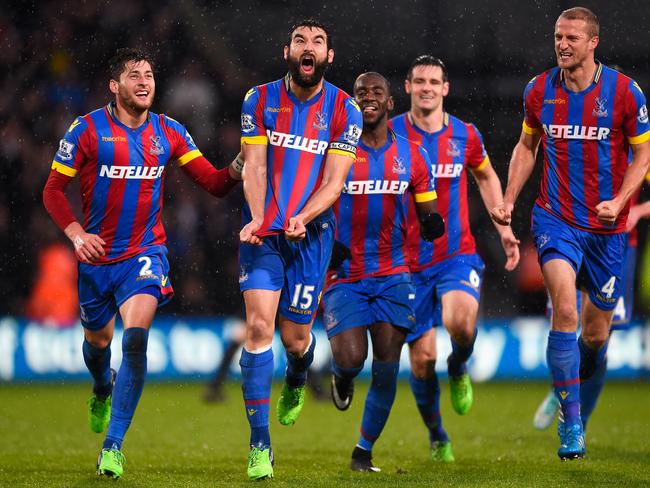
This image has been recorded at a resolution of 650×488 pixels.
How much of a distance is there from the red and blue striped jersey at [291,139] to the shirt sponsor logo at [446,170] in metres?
1.52

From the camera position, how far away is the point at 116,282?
682 centimetres

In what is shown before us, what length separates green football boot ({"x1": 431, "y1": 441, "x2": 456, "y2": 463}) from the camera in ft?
25.3

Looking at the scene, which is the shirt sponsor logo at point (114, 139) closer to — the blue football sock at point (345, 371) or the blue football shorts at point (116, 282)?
the blue football shorts at point (116, 282)

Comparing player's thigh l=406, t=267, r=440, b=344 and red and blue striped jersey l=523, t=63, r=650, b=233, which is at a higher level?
red and blue striped jersey l=523, t=63, r=650, b=233

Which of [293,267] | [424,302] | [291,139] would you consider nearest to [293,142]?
[291,139]

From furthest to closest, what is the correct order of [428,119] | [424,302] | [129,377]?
[428,119] → [424,302] → [129,377]

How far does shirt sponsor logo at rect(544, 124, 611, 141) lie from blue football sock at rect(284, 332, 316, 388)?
6.50 feet

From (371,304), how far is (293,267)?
0.87 metres

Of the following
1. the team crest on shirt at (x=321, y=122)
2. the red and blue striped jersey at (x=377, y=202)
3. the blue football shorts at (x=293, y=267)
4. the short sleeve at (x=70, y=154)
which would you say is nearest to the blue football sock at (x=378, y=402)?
the red and blue striped jersey at (x=377, y=202)

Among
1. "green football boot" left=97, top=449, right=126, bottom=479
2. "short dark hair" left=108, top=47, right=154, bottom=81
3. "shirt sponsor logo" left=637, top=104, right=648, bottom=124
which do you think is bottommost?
"green football boot" left=97, top=449, right=126, bottom=479

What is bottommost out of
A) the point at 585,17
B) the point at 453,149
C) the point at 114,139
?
Result: the point at 114,139

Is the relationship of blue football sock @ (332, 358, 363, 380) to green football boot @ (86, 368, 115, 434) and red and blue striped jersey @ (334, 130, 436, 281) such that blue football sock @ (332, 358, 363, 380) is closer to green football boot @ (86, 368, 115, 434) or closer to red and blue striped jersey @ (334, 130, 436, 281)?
red and blue striped jersey @ (334, 130, 436, 281)

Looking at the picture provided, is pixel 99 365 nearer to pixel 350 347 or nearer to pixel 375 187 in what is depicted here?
pixel 350 347

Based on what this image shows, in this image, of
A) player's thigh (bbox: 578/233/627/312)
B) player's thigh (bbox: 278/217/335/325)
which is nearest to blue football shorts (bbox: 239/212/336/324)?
player's thigh (bbox: 278/217/335/325)
